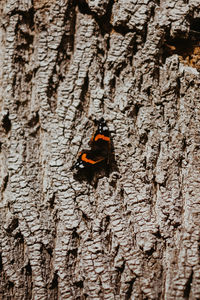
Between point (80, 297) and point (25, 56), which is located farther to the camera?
point (25, 56)

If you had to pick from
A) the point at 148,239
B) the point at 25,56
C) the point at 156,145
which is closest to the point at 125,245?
the point at 148,239

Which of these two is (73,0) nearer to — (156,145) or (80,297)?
(156,145)

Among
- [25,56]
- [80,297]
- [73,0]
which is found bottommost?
[80,297]
